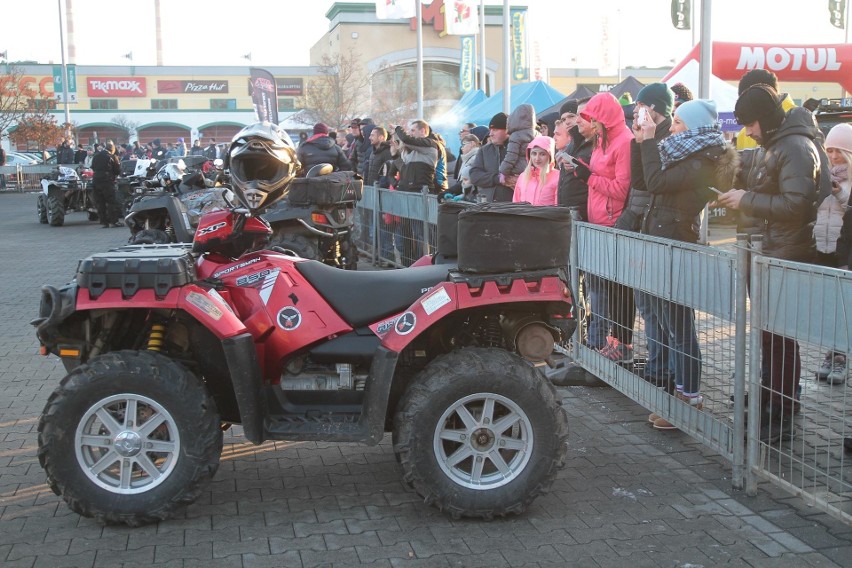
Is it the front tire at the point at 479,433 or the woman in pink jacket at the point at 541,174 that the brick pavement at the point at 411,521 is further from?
the woman in pink jacket at the point at 541,174

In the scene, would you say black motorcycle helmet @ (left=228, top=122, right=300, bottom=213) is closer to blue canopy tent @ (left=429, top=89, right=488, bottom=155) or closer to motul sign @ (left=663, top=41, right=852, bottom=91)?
motul sign @ (left=663, top=41, right=852, bottom=91)

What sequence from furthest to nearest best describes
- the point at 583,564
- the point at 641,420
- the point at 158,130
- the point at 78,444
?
1. the point at 158,130
2. the point at 641,420
3. the point at 78,444
4. the point at 583,564

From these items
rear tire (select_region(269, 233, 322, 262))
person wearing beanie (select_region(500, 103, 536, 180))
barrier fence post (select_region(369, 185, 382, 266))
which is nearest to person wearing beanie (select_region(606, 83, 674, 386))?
person wearing beanie (select_region(500, 103, 536, 180))

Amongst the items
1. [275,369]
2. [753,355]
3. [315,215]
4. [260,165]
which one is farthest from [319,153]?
[753,355]

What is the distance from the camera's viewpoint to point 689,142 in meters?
5.72

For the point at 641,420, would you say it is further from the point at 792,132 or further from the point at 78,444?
the point at 78,444

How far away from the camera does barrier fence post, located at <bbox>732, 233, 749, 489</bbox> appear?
461 centimetres

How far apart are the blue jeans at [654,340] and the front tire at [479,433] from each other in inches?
56.3

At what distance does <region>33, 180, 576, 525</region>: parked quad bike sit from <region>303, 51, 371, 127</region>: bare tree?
36449 millimetres

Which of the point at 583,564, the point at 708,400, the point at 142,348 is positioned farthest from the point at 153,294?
the point at 708,400

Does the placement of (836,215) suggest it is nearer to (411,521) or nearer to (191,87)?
(411,521)

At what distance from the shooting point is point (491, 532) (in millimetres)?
4375

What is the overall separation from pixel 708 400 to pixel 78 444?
3301 millimetres

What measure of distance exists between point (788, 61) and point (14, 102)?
37.8 meters
